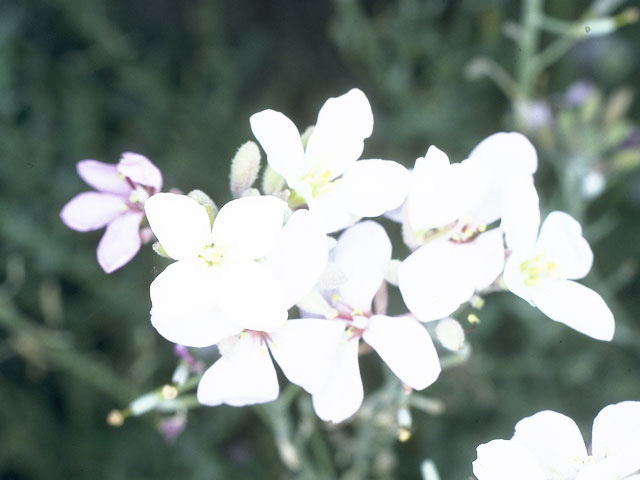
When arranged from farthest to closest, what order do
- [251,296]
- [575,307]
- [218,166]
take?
1. [218,166]
2. [575,307]
3. [251,296]

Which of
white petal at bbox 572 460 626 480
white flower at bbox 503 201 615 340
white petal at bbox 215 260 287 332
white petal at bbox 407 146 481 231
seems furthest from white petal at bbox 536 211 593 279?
white petal at bbox 215 260 287 332

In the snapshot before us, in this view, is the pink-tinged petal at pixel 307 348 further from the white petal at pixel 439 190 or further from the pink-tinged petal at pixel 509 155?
the pink-tinged petal at pixel 509 155

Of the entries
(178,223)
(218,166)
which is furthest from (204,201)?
(218,166)

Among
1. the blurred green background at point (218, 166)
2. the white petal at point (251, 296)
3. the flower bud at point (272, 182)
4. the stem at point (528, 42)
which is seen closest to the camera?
the white petal at point (251, 296)

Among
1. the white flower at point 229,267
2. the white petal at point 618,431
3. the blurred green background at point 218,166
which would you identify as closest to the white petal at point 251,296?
the white flower at point 229,267

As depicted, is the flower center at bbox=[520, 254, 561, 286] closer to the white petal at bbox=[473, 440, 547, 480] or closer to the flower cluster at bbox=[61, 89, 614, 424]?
the flower cluster at bbox=[61, 89, 614, 424]

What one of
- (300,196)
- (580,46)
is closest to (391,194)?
(300,196)

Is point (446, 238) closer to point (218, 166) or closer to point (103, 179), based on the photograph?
point (103, 179)
